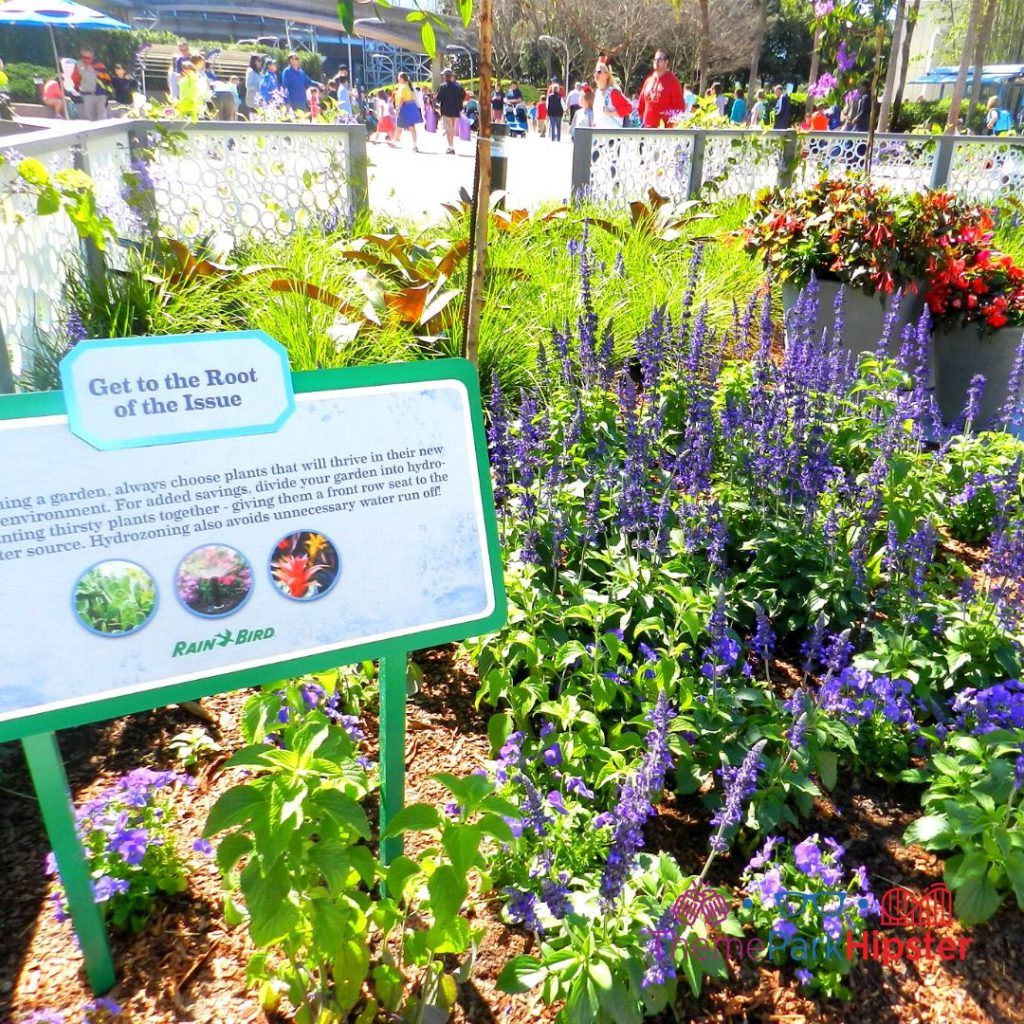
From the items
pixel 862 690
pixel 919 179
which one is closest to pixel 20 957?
pixel 862 690

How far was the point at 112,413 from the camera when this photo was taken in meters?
1.48

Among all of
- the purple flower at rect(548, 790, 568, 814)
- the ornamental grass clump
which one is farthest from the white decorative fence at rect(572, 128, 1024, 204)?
the ornamental grass clump

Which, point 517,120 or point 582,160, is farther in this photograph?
point 517,120

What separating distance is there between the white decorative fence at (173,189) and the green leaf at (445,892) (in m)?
3.56

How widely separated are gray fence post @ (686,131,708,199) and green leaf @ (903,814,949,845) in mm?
9352

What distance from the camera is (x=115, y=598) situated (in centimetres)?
150

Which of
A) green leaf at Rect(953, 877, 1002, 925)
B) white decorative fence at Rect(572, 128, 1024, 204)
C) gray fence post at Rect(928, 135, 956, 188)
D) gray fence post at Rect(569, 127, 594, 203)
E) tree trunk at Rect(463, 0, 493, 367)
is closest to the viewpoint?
green leaf at Rect(953, 877, 1002, 925)

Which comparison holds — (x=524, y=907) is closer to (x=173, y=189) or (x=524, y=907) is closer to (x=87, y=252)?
(x=87, y=252)

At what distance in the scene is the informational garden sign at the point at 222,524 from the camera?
1457 millimetres

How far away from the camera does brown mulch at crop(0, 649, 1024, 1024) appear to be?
1895 millimetres

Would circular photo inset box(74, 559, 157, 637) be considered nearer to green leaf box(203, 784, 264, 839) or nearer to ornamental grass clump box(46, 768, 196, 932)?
green leaf box(203, 784, 264, 839)

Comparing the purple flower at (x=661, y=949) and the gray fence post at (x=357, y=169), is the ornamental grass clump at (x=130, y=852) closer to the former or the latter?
the purple flower at (x=661, y=949)

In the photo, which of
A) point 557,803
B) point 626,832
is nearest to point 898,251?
point 557,803

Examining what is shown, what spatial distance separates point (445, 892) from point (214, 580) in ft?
2.19
